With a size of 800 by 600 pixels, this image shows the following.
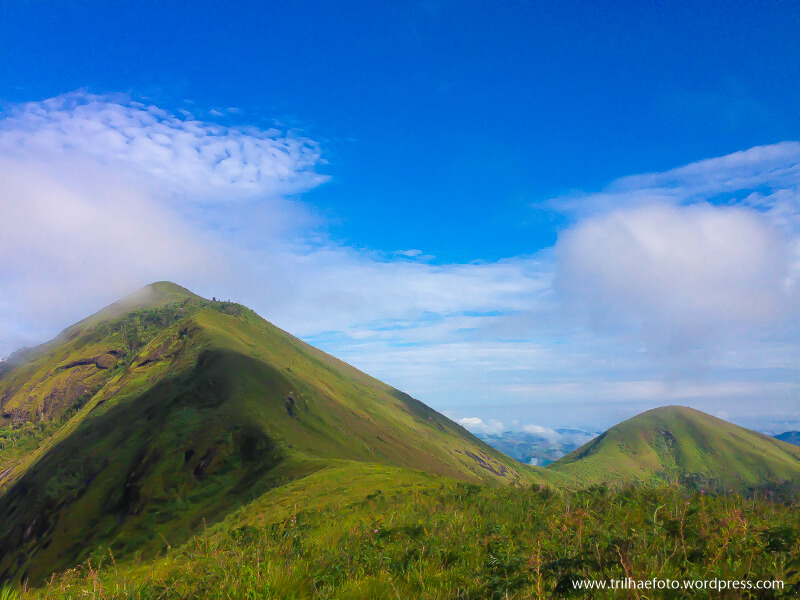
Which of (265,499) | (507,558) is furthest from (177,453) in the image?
(507,558)

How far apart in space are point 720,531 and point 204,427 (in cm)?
6345

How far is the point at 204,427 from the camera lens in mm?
59062

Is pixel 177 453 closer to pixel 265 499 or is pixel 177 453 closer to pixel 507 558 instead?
pixel 265 499

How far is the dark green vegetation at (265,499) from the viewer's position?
6.12 metres

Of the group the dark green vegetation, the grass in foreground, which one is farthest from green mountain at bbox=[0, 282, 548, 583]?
the grass in foreground

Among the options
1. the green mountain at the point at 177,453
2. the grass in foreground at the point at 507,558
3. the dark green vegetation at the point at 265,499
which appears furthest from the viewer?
the green mountain at the point at 177,453

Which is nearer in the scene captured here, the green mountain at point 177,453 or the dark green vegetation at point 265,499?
the dark green vegetation at point 265,499

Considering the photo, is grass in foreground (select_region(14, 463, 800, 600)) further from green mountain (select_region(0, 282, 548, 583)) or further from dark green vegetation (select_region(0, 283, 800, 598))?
green mountain (select_region(0, 282, 548, 583))

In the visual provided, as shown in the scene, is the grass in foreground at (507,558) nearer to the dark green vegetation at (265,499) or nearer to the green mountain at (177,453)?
the dark green vegetation at (265,499)

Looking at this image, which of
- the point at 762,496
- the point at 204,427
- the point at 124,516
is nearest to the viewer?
the point at 762,496

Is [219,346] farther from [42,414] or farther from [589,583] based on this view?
[42,414]

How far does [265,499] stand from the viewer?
32.7 meters

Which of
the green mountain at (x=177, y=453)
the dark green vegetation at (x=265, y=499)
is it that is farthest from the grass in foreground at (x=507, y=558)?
the green mountain at (x=177, y=453)

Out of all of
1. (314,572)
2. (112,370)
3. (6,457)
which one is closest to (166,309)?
(112,370)
